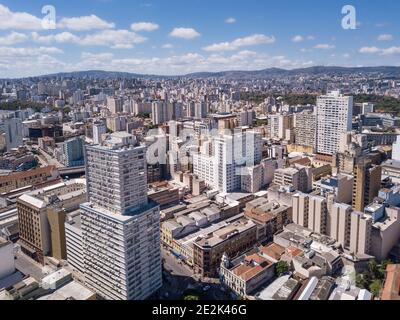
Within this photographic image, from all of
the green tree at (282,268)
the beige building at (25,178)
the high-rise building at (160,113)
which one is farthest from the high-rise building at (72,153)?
the green tree at (282,268)

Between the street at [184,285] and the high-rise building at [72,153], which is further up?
the high-rise building at [72,153]

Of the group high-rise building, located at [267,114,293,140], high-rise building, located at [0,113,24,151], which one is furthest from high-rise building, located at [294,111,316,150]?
high-rise building, located at [0,113,24,151]

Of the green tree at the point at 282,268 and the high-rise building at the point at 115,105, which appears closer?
the green tree at the point at 282,268

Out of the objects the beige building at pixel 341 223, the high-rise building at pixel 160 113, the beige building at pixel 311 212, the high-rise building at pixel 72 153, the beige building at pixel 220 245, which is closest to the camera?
the beige building at pixel 220 245

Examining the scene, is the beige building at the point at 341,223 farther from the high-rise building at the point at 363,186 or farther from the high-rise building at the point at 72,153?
the high-rise building at the point at 72,153

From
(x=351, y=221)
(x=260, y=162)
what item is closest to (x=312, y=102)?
(x=260, y=162)
